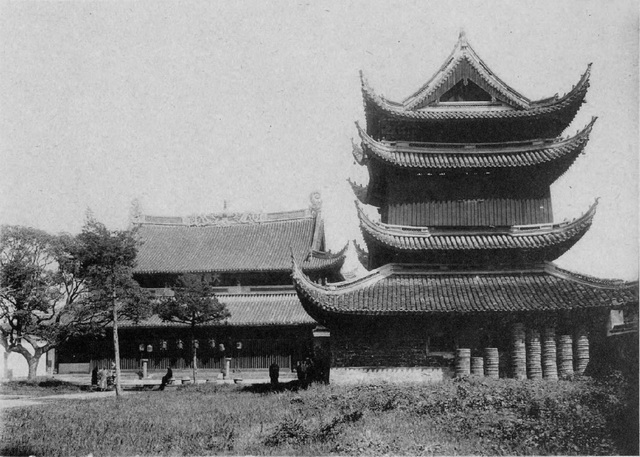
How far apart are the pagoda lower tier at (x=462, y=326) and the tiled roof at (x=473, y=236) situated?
141 cm

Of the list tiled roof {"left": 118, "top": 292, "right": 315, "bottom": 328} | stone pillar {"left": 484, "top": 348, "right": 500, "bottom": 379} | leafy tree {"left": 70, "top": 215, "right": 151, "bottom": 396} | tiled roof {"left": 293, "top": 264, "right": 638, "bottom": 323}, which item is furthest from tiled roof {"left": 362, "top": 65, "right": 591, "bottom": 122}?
tiled roof {"left": 118, "top": 292, "right": 315, "bottom": 328}

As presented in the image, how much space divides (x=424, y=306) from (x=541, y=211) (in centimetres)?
602

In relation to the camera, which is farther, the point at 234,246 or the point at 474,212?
the point at 234,246

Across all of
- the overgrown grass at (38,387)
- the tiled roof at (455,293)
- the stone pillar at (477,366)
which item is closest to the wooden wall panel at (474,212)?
the tiled roof at (455,293)

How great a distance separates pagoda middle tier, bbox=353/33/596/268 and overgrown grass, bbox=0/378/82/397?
53.0ft

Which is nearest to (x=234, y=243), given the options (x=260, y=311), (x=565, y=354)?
(x=260, y=311)

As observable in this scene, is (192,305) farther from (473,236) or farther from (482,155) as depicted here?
(482,155)

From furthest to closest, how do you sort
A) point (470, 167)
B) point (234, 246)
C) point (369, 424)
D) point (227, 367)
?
point (234, 246) → point (227, 367) → point (470, 167) → point (369, 424)

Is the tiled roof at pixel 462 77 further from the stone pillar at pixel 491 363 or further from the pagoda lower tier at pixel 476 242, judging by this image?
the stone pillar at pixel 491 363

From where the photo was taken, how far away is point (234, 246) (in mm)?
41188

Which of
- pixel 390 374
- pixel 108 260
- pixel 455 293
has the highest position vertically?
pixel 108 260

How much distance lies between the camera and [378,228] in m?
20.3

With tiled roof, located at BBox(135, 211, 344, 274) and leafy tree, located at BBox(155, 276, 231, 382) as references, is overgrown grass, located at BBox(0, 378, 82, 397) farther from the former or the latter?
tiled roof, located at BBox(135, 211, 344, 274)

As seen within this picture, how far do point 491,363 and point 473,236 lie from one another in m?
4.48
